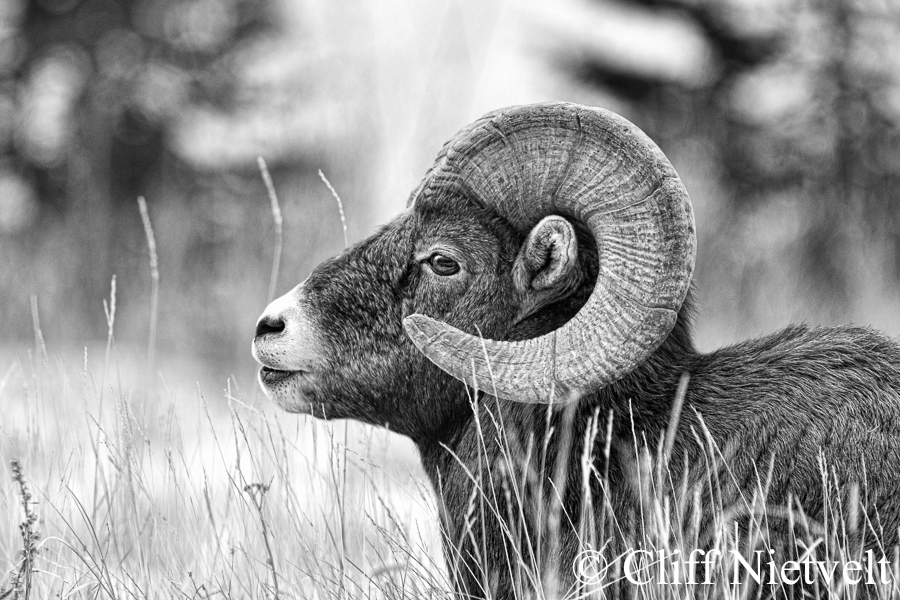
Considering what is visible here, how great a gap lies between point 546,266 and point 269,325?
1.18m

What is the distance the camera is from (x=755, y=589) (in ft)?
12.4

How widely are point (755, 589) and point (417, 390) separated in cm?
155

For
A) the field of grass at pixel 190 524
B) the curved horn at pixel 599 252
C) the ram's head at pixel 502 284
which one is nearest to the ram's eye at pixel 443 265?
the ram's head at pixel 502 284

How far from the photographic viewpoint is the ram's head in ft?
13.0

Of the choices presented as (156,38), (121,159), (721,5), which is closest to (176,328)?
(121,159)

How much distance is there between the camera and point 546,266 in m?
4.25

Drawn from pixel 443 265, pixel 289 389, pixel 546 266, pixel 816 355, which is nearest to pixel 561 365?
pixel 546 266

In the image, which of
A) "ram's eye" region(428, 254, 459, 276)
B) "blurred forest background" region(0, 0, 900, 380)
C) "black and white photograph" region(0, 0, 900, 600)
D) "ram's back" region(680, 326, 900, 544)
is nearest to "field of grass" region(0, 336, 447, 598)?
"black and white photograph" region(0, 0, 900, 600)

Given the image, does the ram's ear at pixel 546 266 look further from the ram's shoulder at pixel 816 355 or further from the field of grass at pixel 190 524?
the field of grass at pixel 190 524

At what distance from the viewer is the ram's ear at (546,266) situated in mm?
4184

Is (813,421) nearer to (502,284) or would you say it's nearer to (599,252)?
(599,252)

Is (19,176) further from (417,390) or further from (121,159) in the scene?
(417,390)

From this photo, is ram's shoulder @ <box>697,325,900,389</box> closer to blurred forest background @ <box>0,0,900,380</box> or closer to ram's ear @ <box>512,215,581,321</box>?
ram's ear @ <box>512,215,581,321</box>

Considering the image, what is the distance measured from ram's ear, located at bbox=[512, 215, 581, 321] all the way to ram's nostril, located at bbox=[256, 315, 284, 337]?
1.00m
